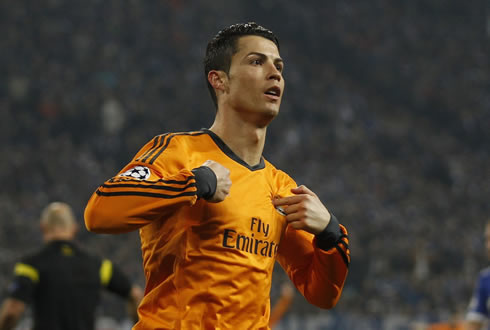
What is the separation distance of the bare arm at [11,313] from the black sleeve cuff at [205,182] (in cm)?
244

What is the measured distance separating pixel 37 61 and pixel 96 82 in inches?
65.0

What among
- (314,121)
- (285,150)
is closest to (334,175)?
(285,150)

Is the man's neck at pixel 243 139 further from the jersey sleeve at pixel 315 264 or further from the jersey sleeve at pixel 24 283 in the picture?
the jersey sleeve at pixel 24 283

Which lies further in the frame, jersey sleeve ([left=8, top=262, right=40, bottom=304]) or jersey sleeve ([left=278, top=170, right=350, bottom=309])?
jersey sleeve ([left=8, top=262, right=40, bottom=304])

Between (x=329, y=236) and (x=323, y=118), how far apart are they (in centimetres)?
2002

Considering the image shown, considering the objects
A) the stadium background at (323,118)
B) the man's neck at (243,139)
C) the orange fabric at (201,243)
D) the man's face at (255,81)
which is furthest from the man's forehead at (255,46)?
the stadium background at (323,118)

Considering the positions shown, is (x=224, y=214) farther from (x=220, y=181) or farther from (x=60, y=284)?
(x=60, y=284)

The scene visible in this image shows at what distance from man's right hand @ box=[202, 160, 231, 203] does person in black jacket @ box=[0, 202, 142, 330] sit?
2.27 meters

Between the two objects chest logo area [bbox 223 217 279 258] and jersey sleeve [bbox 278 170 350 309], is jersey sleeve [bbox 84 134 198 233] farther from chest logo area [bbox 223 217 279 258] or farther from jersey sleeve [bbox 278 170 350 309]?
jersey sleeve [bbox 278 170 350 309]

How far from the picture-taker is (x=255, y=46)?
2.72 meters

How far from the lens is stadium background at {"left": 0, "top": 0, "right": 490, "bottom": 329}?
14.8m

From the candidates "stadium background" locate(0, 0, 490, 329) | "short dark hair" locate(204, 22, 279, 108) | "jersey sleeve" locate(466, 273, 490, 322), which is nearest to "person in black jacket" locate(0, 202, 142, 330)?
"short dark hair" locate(204, 22, 279, 108)

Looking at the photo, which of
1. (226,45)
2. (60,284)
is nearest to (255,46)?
(226,45)

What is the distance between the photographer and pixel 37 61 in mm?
19609
